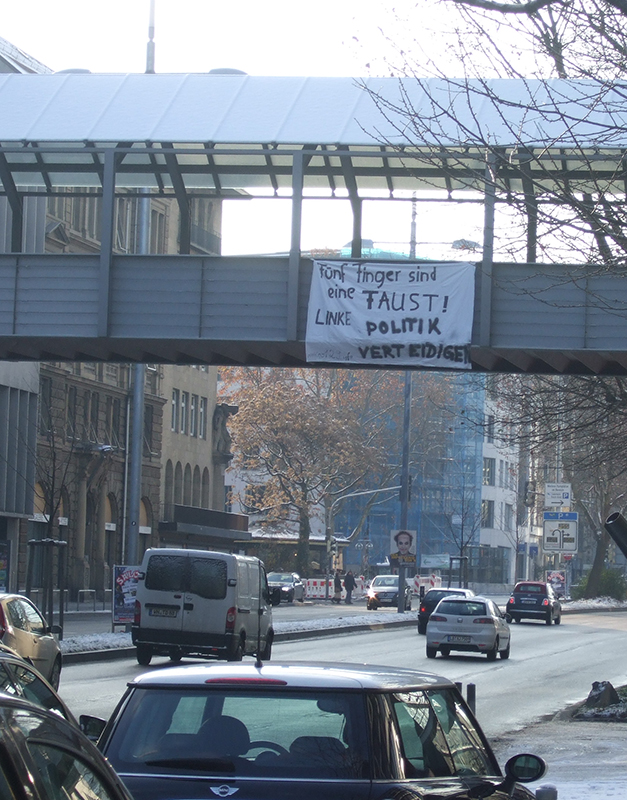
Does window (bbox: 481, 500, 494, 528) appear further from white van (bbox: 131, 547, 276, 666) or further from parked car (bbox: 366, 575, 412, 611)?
white van (bbox: 131, 547, 276, 666)

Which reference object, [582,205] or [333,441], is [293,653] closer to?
[582,205]

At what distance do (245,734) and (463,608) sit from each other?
997 inches

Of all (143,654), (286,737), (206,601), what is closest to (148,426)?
(143,654)

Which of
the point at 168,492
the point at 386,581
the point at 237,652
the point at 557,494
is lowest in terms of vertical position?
the point at 386,581

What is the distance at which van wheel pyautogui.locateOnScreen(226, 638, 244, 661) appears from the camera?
23.2m

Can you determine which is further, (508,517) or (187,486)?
(508,517)

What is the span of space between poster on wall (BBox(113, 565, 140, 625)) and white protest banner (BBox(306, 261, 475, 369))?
9.78 m

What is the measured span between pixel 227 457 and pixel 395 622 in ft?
90.9

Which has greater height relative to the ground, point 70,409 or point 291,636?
point 70,409

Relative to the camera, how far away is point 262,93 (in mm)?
23344

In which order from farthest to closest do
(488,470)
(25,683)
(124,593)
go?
A: (488,470)
(124,593)
(25,683)

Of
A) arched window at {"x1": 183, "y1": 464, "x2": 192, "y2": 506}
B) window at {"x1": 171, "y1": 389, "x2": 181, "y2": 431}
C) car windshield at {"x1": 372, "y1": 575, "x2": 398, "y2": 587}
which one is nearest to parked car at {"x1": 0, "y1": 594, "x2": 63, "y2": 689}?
car windshield at {"x1": 372, "y1": 575, "x2": 398, "y2": 587}

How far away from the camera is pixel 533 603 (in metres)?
48.7

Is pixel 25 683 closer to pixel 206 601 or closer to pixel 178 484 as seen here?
pixel 206 601
